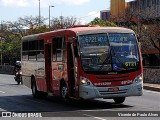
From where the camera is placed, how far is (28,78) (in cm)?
2256

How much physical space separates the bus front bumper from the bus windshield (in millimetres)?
616

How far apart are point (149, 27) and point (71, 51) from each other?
3240 centimetres

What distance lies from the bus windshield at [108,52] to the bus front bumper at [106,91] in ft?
2.02

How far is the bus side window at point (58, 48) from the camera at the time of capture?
17.3m

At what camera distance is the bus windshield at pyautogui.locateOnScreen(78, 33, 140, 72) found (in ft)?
51.2

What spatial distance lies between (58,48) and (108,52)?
103 inches

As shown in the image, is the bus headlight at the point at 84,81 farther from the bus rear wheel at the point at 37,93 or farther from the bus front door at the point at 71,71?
the bus rear wheel at the point at 37,93

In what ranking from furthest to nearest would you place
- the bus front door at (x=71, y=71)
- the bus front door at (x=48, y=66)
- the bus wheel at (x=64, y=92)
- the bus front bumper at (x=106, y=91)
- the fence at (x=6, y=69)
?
the fence at (x=6, y=69)
the bus front door at (x=48, y=66)
the bus wheel at (x=64, y=92)
the bus front door at (x=71, y=71)
the bus front bumper at (x=106, y=91)

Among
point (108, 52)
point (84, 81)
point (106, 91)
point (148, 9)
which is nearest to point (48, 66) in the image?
point (84, 81)

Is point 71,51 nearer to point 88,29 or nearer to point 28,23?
point 88,29

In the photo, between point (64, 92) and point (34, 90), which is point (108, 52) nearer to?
point (64, 92)

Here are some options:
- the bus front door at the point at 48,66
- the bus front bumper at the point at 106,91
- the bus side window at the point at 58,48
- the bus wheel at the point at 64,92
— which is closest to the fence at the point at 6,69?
the bus front door at the point at 48,66

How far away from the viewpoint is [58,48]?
17641 mm

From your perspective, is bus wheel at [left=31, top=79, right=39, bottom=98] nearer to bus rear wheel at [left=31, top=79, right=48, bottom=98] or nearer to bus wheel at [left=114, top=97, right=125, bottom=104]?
bus rear wheel at [left=31, top=79, right=48, bottom=98]
